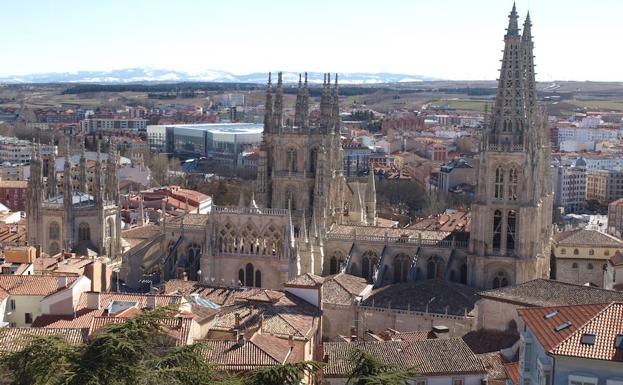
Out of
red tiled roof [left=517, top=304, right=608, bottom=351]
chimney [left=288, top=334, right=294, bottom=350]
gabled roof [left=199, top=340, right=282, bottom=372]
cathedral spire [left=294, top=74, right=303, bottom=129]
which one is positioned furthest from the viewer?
cathedral spire [left=294, top=74, right=303, bottom=129]

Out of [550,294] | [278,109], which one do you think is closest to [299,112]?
[278,109]

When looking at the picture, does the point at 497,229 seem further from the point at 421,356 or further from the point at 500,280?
the point at 421,356

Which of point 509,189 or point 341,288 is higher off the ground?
point 509,189

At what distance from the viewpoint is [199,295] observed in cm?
4778

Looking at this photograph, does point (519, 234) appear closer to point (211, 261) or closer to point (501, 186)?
point (501, 186)

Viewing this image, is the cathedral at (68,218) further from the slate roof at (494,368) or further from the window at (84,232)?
the slate roof at (494,368)

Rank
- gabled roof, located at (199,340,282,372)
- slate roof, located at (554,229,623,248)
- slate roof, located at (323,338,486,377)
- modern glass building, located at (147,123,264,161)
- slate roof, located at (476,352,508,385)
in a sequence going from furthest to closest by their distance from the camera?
modern glass building, located at (147,123,264,161), slate roof, located at (554,229,623,248), slate roof, located at (476,352,508,385), slate roof, located at (323,338,486,377), gabled roof, located at (199,340,282,372)

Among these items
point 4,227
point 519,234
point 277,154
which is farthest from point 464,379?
point 4,227

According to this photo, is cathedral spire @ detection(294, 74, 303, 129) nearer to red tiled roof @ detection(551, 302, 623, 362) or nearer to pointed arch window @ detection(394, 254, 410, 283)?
pointed arch window @ detection(394, 254, 410, 283)

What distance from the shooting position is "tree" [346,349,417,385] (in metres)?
27.0

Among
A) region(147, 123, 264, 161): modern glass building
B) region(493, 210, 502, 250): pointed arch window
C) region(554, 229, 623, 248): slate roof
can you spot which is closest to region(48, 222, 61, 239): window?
region(493, 210, 502, 250): pointed arch window

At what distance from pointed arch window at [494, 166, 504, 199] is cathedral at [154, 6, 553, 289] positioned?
56 millimetres

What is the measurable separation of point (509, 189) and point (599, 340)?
29.8 m

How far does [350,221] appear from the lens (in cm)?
6650
